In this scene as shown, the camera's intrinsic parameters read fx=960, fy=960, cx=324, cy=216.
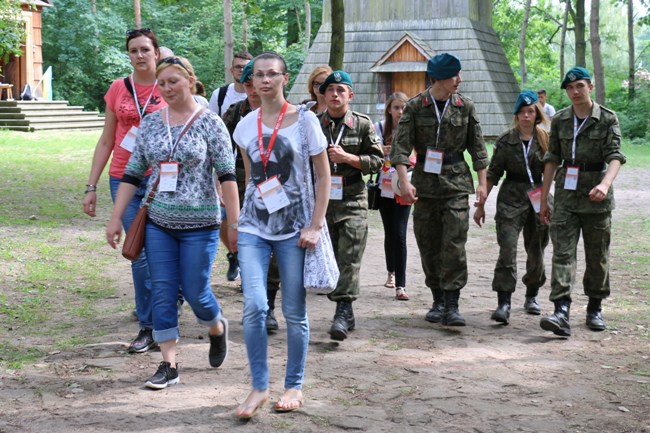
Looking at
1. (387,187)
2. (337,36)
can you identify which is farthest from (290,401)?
(337,36)

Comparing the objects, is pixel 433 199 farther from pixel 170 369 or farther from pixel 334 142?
pixel 170 369

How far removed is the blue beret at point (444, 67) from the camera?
731 cm

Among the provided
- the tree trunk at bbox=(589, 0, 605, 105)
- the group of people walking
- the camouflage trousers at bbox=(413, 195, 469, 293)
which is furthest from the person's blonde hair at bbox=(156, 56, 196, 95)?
the tree trunk at bbox=(589, 0, 605, 105)

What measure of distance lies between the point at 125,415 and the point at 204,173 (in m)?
1.42

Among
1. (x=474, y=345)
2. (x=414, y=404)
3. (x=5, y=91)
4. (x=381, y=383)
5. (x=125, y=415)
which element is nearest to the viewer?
(x=125, y=415)

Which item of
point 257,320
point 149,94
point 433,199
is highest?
point 149,94

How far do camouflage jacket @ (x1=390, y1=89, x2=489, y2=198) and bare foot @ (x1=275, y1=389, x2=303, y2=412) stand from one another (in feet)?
8.88

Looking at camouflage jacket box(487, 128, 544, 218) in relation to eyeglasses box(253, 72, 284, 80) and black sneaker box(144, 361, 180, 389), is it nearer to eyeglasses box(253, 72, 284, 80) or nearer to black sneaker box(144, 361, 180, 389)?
eyeglasses box(253, 72, 284, 80)

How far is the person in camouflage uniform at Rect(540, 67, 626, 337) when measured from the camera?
24.2 ft

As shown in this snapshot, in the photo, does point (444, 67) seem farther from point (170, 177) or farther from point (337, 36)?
point (337, 36)

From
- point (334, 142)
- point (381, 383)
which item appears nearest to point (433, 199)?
point (334, 142)

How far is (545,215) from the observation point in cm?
781

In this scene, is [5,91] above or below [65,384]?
above

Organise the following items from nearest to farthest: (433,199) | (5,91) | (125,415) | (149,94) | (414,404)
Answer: (125,415) → (414,404) → (149,94) → (433,199) → (5,91)
